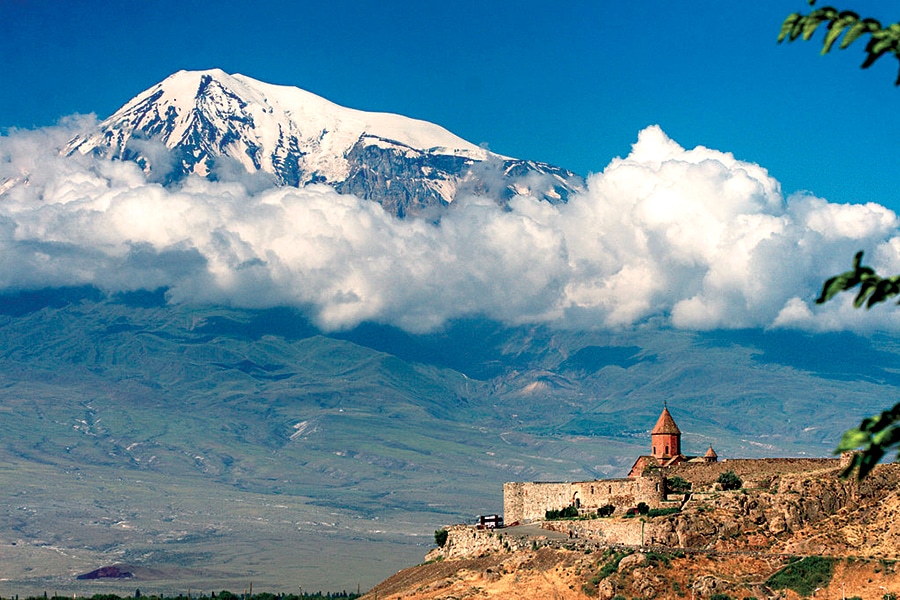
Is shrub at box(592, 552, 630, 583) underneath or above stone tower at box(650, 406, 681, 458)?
underneath

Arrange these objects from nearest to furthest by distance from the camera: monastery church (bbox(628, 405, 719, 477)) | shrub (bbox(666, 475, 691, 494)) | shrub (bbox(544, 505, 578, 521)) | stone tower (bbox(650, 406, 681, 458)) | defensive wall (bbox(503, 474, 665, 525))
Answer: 1. defensive wall (bbox(503, 474, 665, 525))
2. shrub (bbox(666, 475, 691, 494))
3. shrub (bbox(544, 505, 578, 521))
4. monastery church (bbox(628, 405, 719, 477))
5. stone tower (bbox(650, 406, 681, 458))

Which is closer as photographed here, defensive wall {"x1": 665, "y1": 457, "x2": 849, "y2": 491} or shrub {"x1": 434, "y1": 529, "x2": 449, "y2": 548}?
defensive wall {"x1": 665, "y1": 457, "x2": 849, "y2": 491}

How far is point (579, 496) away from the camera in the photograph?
8250 centimetres

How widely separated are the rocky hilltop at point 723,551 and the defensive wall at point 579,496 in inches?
91.5

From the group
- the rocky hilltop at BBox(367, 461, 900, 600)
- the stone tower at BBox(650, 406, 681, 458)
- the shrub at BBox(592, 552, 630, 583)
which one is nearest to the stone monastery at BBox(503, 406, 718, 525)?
the stone tower at BBox(650, 406, 681, 458)

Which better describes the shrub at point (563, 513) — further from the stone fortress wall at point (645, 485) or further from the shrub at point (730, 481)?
the shrub at point (730, 481)

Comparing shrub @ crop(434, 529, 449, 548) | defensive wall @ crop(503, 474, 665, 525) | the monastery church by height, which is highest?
the monastery church

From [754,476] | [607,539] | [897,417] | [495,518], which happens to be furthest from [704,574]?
[897,417]

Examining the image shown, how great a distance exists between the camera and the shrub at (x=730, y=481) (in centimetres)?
7750

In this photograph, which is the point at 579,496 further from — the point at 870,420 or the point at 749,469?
the point at 870,420

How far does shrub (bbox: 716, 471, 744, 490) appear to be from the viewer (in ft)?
254

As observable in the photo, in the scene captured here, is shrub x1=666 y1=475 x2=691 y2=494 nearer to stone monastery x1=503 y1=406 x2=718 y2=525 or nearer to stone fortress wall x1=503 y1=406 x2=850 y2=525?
stone fortress wall x1=503 y1=406 x2=850 y2=525

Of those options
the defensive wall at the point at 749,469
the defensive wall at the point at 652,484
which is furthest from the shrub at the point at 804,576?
the defensive wall at the point at 749,469

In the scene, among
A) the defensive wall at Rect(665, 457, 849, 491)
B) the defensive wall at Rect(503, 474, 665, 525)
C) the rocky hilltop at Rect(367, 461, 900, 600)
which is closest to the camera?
the rocky hilltop at Rect(367, 461, 900, 600)
